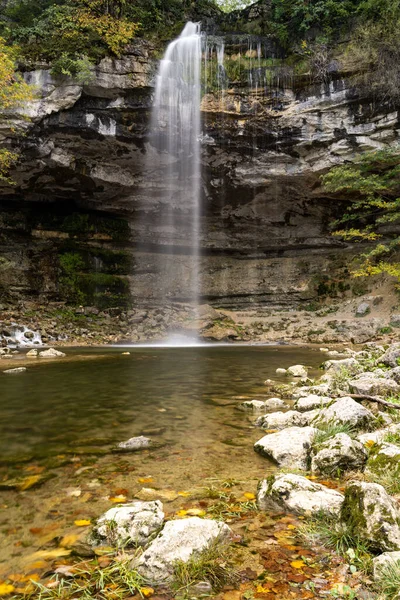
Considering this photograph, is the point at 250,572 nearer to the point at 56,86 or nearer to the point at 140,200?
the point at 56,86

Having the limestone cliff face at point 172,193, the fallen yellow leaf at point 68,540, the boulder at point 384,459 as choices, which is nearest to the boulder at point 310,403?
the boulder at point 384,459

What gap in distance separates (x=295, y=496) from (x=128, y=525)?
1026 millimetres

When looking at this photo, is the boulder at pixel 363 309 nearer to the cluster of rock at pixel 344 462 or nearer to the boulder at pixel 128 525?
the cluster of rock at pixel 344 462

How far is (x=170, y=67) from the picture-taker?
17453 millimetres

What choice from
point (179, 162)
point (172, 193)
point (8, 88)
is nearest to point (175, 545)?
point (8, 88)

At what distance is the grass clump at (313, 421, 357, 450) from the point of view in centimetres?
326

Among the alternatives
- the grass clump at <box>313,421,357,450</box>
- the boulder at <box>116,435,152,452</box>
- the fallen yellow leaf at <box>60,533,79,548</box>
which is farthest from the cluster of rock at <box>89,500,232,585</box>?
the grass clump at <box>313,421,357,450</box>

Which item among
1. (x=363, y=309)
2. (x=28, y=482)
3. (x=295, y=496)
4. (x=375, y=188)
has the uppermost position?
(x=375, y=188)

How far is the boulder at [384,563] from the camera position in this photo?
1541mm

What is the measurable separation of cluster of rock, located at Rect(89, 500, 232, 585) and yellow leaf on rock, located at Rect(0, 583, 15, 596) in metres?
0.42

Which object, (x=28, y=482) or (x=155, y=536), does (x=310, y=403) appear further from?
(x=28, y=482)

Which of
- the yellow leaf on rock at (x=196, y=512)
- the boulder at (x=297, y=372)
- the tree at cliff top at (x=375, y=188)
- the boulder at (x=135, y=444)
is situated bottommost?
the boulder at (x=297, y=372)

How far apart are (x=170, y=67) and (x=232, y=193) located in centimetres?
710

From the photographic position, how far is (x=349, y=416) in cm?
357
